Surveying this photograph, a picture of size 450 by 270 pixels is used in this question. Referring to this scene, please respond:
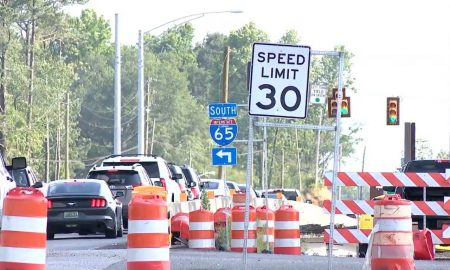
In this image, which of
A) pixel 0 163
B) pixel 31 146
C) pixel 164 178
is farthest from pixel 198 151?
pixel 0 163

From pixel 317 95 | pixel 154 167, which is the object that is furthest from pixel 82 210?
pixel 317 95

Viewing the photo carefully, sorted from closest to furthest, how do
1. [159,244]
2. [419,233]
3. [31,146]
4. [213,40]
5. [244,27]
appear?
[159,244] < [419,233] < [31,146] < [244,27] < [213,40]

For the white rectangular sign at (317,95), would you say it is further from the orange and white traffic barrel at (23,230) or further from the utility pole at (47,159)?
the orange and white traffic barrel at (23,230)

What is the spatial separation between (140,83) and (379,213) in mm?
36300

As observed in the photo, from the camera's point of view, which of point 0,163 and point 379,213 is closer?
point 379,213

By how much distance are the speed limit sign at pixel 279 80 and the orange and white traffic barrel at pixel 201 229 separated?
8012mm

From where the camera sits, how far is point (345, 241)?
22078 millimetres

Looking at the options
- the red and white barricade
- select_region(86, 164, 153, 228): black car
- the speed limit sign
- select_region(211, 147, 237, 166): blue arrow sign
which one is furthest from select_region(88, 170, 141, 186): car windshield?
the speed limit sign

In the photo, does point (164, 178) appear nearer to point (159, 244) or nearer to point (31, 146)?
point (159, 244)

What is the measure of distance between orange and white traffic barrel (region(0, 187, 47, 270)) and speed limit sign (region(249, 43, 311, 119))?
352 centimetres

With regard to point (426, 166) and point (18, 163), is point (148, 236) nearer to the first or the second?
point (18, 163)

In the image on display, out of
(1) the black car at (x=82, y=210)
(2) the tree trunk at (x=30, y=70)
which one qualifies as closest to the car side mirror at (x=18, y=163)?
(1) the black car at (x=82, y=210)

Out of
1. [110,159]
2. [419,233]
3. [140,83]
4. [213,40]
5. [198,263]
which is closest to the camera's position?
[198,263]

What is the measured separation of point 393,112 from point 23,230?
38004mm
